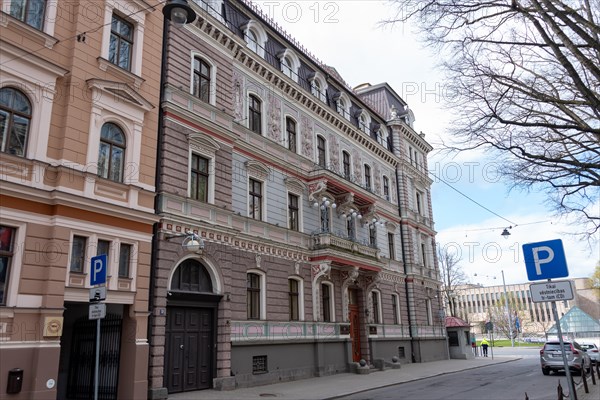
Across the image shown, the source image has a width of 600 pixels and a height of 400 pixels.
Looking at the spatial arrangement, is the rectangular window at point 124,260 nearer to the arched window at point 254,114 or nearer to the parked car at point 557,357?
the arched window at point 254,114

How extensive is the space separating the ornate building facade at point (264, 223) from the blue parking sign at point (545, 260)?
9.67 m

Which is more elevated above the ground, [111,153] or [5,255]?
[111,153]

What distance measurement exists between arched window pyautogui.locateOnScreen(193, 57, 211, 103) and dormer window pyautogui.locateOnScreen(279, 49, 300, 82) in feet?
18.3

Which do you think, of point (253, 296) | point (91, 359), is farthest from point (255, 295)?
point (91, 359)

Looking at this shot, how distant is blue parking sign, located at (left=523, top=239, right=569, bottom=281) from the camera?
29.7 feet

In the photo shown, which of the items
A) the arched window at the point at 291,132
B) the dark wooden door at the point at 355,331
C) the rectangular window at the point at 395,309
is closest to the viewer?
the arched window at the point at 291,132

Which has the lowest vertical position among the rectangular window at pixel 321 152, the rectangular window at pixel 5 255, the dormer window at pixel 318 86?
the rectangular window at pixel 5 255

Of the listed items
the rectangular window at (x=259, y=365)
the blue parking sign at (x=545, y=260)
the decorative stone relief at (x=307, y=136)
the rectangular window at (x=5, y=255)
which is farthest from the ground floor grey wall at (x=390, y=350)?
the rectangular window at (x=5, y=255)

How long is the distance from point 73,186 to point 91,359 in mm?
5094

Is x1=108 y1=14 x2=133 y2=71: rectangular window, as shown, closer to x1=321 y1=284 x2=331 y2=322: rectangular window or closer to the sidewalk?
the sidewalk

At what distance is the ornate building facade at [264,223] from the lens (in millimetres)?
16406

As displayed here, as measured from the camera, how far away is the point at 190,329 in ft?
54.0

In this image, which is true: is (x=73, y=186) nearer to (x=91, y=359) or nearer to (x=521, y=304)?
(x=91, y=359)

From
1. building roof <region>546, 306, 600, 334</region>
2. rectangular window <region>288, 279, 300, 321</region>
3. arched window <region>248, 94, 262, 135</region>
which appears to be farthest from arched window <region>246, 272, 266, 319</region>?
building roof <region>546, 306, 600, 334</region>
